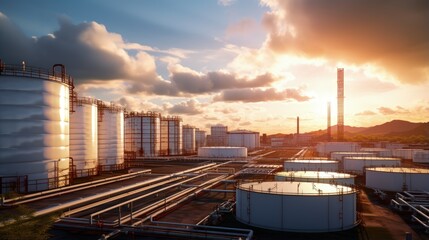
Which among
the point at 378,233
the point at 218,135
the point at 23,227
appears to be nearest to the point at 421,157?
the point at 378,233

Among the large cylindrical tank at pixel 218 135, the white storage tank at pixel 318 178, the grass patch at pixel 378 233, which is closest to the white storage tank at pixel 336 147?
the white storage tank at pixel 318 178

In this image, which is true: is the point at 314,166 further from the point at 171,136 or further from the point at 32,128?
the point at 171,136

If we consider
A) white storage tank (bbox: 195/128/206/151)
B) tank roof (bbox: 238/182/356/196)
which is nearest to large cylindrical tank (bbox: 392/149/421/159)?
tank roof (bbox: 238/182/356/196)

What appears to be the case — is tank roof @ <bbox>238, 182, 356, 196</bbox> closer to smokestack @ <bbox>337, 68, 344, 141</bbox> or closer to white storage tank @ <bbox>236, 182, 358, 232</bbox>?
white storage tank @ <bbox>236, 182, 358, 232</bbox>

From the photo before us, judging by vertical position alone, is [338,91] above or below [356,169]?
above

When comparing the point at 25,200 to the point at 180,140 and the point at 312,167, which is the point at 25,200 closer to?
the point at 312,167

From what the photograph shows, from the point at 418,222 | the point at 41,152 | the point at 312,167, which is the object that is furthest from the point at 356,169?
the point at 41,152
